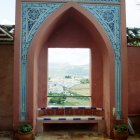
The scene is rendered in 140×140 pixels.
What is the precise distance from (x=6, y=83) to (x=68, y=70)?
2318 millimetres

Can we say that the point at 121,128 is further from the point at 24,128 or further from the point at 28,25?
the point at 28,25

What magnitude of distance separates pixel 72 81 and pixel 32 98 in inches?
94.9

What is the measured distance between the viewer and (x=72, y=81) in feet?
29.9

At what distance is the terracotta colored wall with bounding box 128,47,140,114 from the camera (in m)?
8.34

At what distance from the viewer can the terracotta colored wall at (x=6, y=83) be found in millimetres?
7949

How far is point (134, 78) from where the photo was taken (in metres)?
8.38

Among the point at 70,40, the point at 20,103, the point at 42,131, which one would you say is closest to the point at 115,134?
the point at 42,131

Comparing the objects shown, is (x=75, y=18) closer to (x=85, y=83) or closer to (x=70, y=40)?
(x=70, y=40)

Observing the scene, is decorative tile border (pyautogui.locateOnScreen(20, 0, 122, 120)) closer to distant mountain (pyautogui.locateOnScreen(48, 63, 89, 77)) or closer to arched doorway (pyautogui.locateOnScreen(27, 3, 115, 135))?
arched doorway (pyautogui.locateOnScreen(27, 3, 115, 135))

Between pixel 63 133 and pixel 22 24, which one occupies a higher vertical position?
pixel 22 24

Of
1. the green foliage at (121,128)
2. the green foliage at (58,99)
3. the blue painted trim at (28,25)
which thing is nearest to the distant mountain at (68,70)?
the green foliage at (58,99)

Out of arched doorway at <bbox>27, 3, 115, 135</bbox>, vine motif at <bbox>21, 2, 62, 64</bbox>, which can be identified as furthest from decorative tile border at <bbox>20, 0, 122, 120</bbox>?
arched doorway at <bbox>27, 3, 115, 135</bbox>

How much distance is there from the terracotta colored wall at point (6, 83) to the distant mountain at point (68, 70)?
4.61ft

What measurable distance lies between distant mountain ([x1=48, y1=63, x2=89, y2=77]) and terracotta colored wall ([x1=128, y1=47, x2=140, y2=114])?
1517mm
